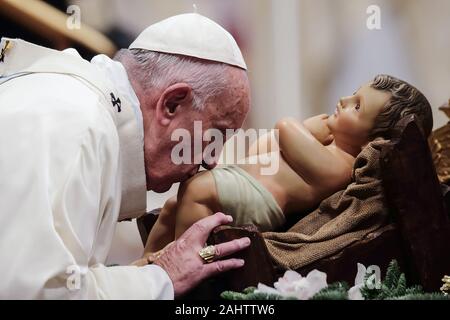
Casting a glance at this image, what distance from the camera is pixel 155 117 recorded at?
5.80ft

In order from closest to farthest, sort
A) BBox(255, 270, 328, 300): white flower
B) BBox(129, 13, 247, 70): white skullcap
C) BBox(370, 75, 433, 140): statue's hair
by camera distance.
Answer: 1. BBox(255, 270, 328, 300): white flower
2. BBox(370, 75, 433, 140): statue's hair
3. BBox(129, 13, 247, 70): white skullcap

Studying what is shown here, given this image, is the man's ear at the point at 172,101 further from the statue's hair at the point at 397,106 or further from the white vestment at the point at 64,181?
the statue's hair at the point at 397,106

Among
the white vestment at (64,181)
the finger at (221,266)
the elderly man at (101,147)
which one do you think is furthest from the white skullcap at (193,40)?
the finger at (221,266)

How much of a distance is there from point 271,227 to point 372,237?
0.23m

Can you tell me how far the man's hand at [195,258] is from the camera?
1601 millimetres

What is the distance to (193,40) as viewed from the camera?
71.2 inches

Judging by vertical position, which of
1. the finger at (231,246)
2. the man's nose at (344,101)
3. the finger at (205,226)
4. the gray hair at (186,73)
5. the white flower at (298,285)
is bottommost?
the white flower at (298,285)

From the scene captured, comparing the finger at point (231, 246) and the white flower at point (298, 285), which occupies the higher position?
the finger at point (231, 246)

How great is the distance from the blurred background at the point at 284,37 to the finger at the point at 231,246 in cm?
34

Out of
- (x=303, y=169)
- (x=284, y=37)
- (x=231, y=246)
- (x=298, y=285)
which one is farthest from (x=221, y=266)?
(x=284, y=37)

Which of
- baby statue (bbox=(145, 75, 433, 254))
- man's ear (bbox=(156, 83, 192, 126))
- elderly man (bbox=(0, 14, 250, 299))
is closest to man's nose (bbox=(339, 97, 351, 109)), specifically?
baby statue (bbox=(145, 75, 433, 254))

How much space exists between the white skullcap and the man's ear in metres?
0.10

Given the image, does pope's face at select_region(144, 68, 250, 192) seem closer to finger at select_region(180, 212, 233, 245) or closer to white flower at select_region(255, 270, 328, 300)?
finger at select_region(180, 212, 233, 245)

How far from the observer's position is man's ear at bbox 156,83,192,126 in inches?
69.1
